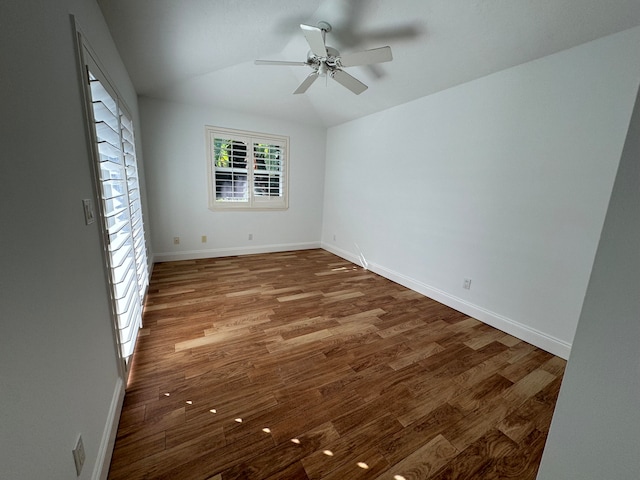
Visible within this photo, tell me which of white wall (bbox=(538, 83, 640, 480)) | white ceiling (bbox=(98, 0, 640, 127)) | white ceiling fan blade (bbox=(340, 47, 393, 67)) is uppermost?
white ceiling (bbox=(98, 0, 640, 127))

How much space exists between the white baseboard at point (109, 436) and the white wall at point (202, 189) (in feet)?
9.40

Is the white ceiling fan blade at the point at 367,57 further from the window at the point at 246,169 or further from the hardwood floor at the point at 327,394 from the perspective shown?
the window at the point at 246,169

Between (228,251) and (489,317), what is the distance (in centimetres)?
379

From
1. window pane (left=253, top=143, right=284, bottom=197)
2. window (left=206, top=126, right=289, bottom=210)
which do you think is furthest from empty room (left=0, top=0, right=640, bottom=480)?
window pane (left=253, top=143, right=284, bottom=197)

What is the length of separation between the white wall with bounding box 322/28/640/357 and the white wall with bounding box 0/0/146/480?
297 centimetres

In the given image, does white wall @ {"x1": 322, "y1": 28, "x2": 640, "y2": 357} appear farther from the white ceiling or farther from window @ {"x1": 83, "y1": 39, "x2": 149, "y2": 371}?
window @ {"x1": 83, "y1": 39, "x2": 149, "y2": 371}

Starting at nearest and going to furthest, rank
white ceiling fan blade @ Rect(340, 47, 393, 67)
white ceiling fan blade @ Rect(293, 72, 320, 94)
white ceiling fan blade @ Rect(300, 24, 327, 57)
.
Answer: white ceiling fan blade @ Rect(300, 24, 327, 57) < white ceiling fan blade @ Rect(340, 47, 393, 67) < white ceiling fan blade @ Rect(293, 72, 320, 94)

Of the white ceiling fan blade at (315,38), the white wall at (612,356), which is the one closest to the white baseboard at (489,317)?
the white wall at (612,356)

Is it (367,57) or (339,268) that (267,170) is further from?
(367,57)

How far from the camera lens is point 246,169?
4.30 meters

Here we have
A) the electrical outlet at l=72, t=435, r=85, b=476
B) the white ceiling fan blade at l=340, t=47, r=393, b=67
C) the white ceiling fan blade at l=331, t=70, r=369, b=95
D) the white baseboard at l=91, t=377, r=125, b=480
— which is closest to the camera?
the electrical outlet at l=72, t=435, r=85, b=476

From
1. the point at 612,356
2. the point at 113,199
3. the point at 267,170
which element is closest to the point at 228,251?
the point at 267,170

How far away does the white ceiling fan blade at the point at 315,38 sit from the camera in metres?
1.84

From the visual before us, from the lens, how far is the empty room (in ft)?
2.28
